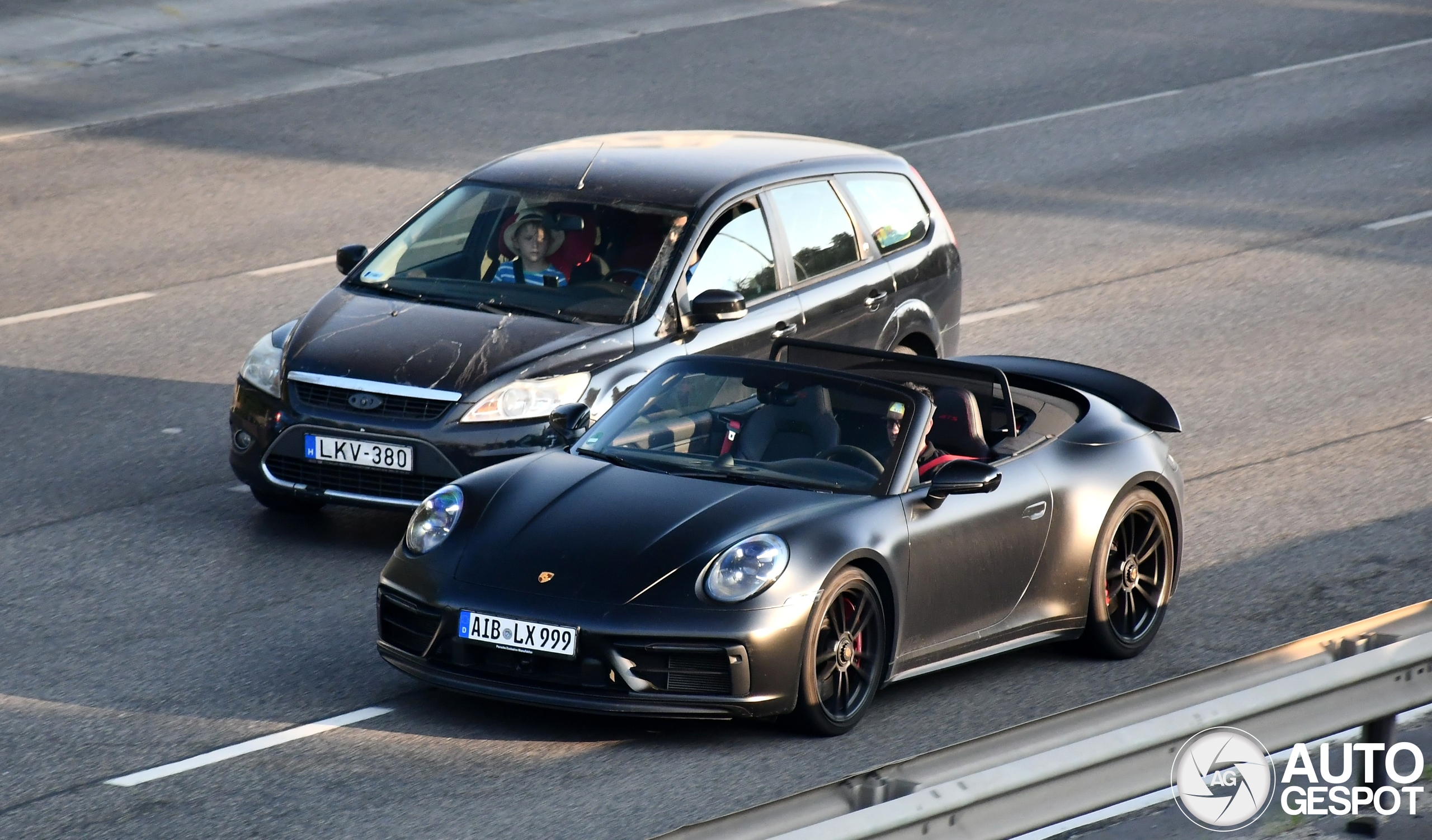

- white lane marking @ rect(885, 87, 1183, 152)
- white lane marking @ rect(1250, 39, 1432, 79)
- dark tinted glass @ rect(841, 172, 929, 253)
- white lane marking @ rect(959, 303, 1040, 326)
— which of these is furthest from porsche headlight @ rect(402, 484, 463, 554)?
white lane marking @ rect(1250, 39, 1432, 79)

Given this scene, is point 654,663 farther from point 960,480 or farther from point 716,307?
point 716,307

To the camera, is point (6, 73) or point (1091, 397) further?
point (6, 73)

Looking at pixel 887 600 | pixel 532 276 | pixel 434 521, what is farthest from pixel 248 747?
pixel 532 276

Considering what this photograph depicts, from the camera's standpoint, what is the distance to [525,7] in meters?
24.2

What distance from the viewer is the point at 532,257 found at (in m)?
10.2

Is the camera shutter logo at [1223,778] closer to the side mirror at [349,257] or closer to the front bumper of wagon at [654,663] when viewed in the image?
the front bumper of wagon at [654,663]

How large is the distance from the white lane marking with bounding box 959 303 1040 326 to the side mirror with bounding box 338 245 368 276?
4826 mm

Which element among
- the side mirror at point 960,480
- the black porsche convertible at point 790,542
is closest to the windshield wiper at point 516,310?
the black porsche convertible at point 790,542

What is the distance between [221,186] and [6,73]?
200 inches

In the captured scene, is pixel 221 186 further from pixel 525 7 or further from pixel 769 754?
pixel 769 754

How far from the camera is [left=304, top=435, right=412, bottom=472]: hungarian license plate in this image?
9.14 meters

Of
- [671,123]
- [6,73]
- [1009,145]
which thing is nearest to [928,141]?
[1009,145]

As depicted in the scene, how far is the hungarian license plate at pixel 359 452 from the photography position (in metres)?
9.14

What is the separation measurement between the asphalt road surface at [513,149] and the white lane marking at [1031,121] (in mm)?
71
